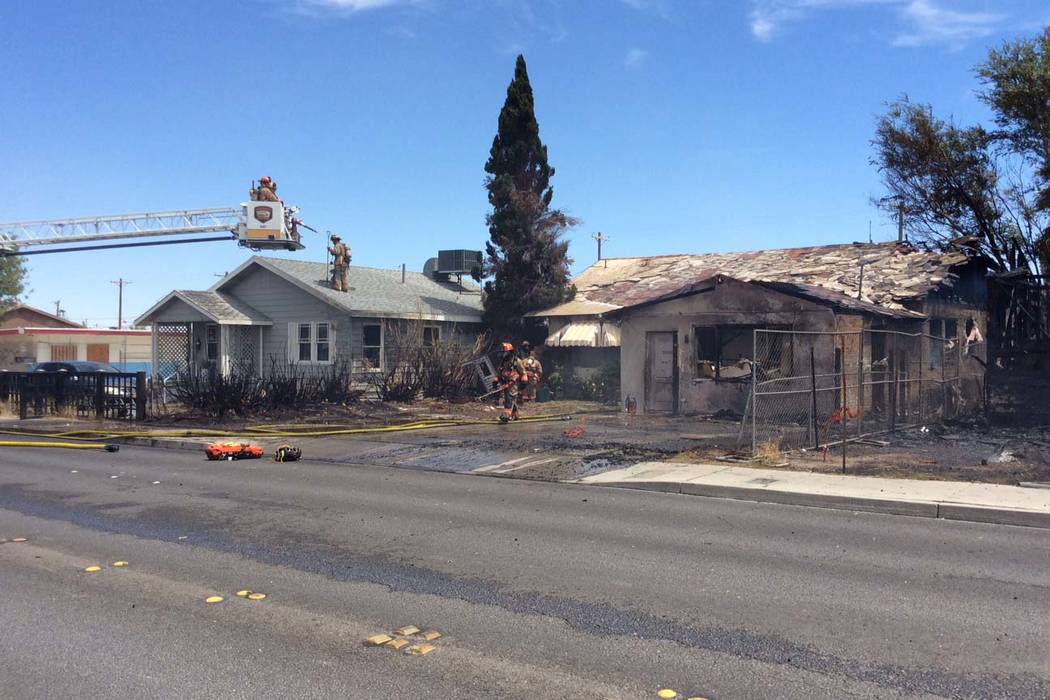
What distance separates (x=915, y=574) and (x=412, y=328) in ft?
71.7

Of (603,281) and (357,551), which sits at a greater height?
(603,281)

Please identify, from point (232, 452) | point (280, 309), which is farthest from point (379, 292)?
point (232, 452)

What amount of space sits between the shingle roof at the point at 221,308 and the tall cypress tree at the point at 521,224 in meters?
8.05

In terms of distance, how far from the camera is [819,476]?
11.8 m

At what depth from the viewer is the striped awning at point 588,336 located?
27.1m

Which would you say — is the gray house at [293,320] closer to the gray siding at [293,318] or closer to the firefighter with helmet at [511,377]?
the gray siding at [293,318]

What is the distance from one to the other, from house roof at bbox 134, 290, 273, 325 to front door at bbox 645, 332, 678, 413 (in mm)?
13667

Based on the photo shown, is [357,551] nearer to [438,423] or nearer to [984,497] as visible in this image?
[984,497]

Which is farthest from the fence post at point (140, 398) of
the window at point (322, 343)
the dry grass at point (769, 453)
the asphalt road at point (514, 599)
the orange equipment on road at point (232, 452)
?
the dry grass at point (769, 453)

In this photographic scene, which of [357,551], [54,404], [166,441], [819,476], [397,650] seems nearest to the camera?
[397,650]

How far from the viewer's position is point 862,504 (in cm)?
1018

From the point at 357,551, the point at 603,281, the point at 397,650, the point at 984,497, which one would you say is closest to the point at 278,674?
the point at 397,650

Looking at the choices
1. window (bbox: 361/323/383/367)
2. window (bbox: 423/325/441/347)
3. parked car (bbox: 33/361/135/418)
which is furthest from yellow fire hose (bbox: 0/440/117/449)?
window (bbox: 423/325/441/347)

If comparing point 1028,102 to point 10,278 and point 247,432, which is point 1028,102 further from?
point 10,278
